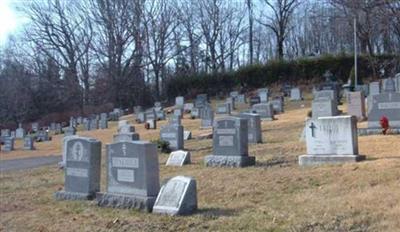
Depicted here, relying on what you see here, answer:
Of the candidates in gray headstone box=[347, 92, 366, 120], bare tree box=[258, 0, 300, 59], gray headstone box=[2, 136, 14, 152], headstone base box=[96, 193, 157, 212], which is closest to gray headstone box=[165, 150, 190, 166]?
headstone base box=[96, 193, 157, 212]

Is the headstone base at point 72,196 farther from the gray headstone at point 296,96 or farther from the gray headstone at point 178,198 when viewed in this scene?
the gray headstone at point 296,96

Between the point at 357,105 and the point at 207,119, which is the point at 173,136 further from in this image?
the point at 207,119

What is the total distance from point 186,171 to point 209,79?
160 ft

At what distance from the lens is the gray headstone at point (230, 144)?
506 inches

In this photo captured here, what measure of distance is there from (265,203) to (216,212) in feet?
2.52

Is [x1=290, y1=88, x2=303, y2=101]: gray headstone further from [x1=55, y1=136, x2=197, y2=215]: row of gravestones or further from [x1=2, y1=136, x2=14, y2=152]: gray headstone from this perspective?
[x1=55, y1=136, x2=197, y2=215]: row of gravestones

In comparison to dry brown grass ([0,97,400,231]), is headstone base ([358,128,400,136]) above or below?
above

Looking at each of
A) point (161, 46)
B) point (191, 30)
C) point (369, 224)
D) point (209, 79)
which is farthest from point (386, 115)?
point (191, 30)

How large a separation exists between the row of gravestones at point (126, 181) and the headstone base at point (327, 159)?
3650 millimetres

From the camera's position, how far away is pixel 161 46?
2650 inches

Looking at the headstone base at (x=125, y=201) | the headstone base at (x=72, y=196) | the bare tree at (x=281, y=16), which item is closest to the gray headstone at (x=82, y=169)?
the headstone base at (x=72, y=196)

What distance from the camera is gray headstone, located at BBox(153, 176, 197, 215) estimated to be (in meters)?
8.20

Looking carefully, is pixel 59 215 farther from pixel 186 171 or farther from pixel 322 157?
pixel 322 157

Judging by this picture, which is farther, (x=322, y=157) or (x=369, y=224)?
(x=322, y=157)
